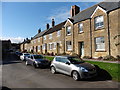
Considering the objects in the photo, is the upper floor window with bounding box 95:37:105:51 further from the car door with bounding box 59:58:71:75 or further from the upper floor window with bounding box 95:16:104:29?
the car door with bounding box 59:58:71:75

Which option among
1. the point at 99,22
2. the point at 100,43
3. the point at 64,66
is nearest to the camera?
the point at 64,66

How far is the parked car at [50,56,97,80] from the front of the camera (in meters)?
8.71

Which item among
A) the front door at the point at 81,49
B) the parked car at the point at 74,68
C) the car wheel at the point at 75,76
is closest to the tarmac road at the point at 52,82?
the car wheel at the point at 75,76

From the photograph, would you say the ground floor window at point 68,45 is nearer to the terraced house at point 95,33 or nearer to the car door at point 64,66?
the terraced house at point 95,33

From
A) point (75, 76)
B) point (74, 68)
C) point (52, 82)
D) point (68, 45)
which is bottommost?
point (52, 82)

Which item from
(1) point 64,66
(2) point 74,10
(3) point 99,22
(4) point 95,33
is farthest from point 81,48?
(1) point 64,66

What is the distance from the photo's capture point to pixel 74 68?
9109mm

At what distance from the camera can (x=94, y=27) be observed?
61.9 ft

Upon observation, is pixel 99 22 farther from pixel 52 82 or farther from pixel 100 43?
pixel 52 82

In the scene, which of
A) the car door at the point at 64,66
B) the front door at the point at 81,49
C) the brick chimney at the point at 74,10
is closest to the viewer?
the car door at the point at 64,66

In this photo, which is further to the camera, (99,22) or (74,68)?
(99,22)

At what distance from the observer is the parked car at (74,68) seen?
871 cm

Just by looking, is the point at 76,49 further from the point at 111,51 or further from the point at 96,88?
the point at 96,88

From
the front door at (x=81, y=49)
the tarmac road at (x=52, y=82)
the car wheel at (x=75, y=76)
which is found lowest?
the tarmac road at (x=52, y=82)
